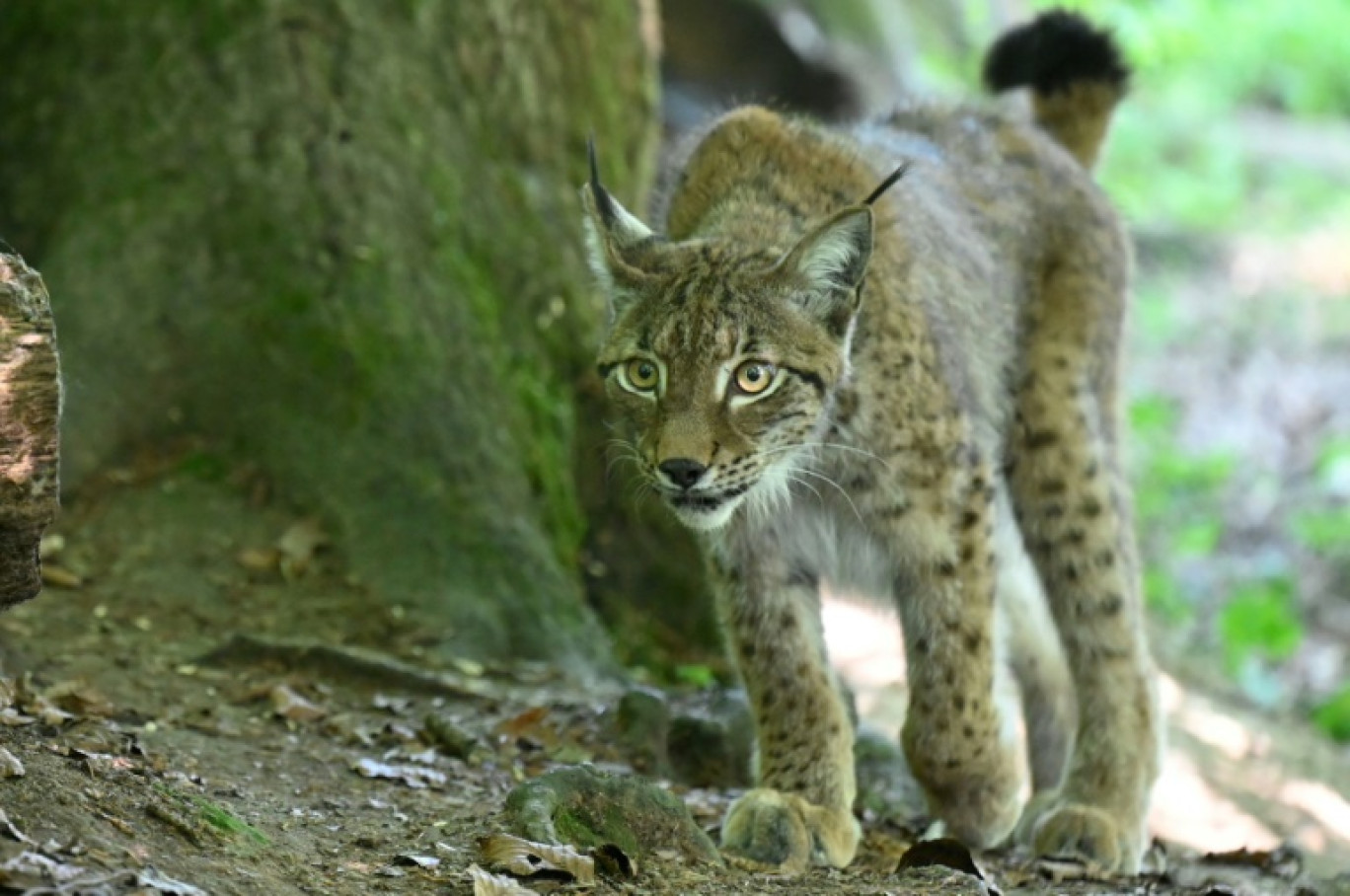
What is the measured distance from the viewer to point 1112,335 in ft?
20.9

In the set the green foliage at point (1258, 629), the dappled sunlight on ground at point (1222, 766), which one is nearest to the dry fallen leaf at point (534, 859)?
the dappled sunlight on ground at point (1222, 766)

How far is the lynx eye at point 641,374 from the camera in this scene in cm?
476

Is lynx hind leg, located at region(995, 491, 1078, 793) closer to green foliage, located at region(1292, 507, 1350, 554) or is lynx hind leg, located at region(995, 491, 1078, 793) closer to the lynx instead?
the lynx

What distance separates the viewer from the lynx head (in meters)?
4.65

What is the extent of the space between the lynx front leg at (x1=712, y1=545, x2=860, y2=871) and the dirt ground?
0.21 meters

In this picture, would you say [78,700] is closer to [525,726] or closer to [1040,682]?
[525,726]

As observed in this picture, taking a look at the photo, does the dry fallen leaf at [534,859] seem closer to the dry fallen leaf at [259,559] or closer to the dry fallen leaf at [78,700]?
the dry fallen leaf at [78,700]

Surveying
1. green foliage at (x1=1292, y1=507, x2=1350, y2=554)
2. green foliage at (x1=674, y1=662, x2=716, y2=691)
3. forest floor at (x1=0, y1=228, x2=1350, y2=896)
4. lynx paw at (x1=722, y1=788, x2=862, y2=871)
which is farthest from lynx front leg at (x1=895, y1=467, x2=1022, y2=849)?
green foliage at (x1=1292, y1=507, x2=1350, y2=554)

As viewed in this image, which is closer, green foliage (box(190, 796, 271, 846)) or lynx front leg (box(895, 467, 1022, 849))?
green foliage (box(190, 796, 271, 846))

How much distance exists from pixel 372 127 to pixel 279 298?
2.76 ft

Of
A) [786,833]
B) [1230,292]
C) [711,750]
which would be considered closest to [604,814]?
[786,833]

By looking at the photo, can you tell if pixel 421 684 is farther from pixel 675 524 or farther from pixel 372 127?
pixel 372 127

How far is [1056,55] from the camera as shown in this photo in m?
6.84

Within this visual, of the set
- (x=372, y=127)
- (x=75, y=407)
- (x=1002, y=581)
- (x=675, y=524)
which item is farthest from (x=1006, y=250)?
(x=75, y=407)
